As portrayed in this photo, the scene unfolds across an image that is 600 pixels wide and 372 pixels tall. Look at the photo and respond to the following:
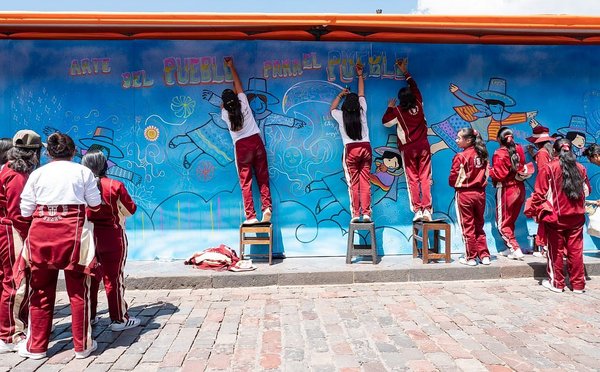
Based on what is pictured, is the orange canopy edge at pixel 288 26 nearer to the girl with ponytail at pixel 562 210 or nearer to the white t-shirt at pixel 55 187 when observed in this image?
the girl with ponytail at pixel 562 210

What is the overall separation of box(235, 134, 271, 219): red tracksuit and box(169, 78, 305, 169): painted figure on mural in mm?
292

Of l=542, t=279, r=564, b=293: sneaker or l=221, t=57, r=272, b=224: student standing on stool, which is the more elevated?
l=221, t=57, r=272, b=224: student standing on stool

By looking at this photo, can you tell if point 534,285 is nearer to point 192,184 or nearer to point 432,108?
point 432,108

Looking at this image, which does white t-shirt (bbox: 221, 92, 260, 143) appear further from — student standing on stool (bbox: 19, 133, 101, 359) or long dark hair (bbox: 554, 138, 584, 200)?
long dark hair (bbox: 554, 138, 584, 200)

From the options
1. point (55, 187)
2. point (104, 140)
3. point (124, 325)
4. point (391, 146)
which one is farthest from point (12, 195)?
point (391, 146)

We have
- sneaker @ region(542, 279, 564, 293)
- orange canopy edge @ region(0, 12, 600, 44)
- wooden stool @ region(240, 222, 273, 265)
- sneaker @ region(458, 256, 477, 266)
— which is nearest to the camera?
sneaker @ region(542, 279, 564, 293)

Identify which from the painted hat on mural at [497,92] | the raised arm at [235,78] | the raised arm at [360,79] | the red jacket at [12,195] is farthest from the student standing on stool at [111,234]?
the painted hat on mural at [497,92]

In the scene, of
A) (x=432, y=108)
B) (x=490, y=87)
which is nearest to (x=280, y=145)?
(x=432, y=108)

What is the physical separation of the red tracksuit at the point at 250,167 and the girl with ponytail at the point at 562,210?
3.62 meters

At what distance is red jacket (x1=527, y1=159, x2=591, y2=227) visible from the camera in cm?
588

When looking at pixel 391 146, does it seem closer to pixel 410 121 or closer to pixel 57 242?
pixel 410 121

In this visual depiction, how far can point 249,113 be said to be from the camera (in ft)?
23.6

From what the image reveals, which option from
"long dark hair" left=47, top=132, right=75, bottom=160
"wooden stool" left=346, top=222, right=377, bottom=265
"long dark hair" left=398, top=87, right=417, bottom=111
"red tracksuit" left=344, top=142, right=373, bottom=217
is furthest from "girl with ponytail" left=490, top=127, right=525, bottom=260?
"long dark hair" left=47, top=132, right=75, bottom=160

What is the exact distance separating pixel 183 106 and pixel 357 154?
274cm
